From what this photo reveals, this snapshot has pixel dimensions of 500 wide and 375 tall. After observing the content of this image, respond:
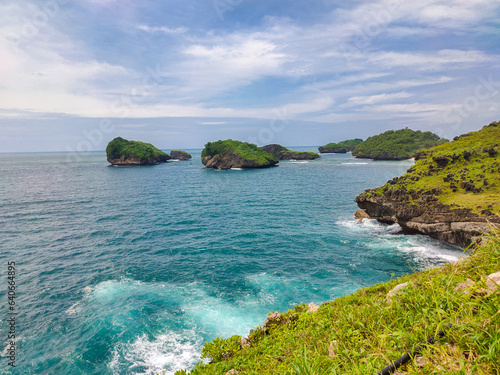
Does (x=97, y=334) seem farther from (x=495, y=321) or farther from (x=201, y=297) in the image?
(x=495, y=321)

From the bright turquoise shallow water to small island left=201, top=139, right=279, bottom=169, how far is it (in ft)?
319

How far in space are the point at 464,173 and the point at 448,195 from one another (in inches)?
282

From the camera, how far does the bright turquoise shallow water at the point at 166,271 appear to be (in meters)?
18.0

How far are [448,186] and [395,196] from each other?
312 inches

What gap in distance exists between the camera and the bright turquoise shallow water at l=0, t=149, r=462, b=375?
710 inches

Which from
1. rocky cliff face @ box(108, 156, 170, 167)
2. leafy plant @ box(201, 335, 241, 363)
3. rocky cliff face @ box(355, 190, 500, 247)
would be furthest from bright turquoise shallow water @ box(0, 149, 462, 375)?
rocky cliff face @ box(108, 156, 170, 167)

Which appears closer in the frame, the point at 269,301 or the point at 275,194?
the point at 269,301

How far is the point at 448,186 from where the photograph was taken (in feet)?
129

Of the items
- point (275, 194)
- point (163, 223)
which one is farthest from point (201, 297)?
point (275, 194)

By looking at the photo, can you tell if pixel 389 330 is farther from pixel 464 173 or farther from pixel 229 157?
pixel 229 157

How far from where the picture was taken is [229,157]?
152 meters

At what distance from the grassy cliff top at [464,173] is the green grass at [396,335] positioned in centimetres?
3487

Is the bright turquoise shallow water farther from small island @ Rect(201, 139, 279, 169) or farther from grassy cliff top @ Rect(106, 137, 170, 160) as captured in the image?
grassy cliff top @ Rect(106, 137, 170, 160)

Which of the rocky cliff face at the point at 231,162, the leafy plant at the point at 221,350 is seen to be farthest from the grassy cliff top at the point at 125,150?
the leafy plant at the point at 221,350
